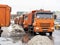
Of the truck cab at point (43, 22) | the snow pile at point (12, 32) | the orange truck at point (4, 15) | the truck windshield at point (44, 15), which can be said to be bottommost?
the snow pile at point (12, 32)

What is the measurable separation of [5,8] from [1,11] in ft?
1.45

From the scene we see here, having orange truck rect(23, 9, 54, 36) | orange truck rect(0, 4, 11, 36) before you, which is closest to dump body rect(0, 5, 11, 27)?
orange truck rect(0, 4, 11, 36)

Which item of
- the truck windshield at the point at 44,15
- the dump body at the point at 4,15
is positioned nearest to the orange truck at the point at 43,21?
the truck windshield at the point at 44,15

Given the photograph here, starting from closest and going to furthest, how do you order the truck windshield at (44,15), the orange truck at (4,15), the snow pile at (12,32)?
1. the orange truck at (4,15)
2. the truck windshield at (44,15)
3. the snow pile at (12,32)

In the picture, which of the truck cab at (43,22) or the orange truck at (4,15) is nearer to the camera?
the orange truck at (4,15)

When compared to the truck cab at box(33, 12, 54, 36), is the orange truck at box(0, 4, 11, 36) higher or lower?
higher

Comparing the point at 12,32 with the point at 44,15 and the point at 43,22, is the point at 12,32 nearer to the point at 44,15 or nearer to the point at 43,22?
the point at 43,22

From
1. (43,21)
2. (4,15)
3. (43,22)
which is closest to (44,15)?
(43,21)

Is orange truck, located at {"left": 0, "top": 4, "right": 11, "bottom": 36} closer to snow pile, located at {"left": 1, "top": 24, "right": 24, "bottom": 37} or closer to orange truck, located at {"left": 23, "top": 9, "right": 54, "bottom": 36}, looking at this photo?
orange truck, located at {"left": 23, "top": 9, "right": 54, "bottom": 36}

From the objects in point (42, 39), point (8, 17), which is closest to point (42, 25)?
point (8, 17)

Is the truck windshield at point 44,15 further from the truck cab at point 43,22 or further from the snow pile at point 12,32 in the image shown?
the snow pile at point 12,32

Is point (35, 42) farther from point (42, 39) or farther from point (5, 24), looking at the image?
point (5, 24)

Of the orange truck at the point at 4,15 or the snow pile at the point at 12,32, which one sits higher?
the orange truck at the point at 4,15

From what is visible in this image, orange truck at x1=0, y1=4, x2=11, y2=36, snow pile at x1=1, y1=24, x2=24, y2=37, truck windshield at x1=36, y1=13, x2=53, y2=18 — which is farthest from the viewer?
snow pile at x1=1, y1=24, x2=24, y2=37
